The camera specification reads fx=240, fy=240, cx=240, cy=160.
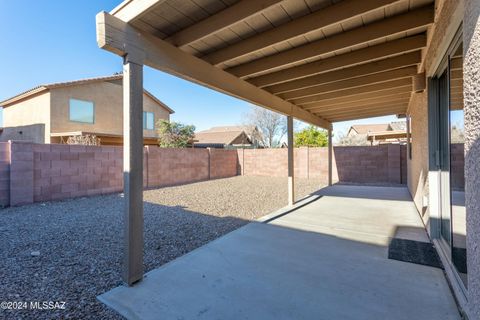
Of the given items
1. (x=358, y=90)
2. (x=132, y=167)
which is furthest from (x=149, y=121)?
(x=132, y=167)

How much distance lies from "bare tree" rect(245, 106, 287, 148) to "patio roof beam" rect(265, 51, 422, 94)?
69.7ft

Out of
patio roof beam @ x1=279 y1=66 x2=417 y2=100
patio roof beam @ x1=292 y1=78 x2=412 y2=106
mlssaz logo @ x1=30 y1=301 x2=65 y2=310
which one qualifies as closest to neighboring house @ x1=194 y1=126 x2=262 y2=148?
patio roof beam @ x1=292 y1=78 x2=412 y2=106

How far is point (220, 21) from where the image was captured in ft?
8.54

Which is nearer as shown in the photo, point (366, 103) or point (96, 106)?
point (366, 103)

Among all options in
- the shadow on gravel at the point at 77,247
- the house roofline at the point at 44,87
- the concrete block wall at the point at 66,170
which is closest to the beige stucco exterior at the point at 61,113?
the house roofline at the point at 44,87

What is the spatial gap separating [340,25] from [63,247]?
4.81 m

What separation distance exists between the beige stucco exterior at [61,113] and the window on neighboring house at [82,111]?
0.55 ft

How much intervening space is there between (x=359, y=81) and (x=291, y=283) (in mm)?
3966

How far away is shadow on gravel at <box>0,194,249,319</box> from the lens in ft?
7.42

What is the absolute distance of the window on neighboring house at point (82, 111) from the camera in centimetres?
1320

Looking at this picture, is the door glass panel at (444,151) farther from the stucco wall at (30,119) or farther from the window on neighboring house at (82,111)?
the window on neighboring house at (82,111)

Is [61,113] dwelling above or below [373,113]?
above

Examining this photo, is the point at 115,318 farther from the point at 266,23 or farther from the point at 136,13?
the point at 266,23

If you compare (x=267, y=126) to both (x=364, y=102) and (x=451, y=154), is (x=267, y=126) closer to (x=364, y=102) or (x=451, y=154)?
(x=364, y=102)
